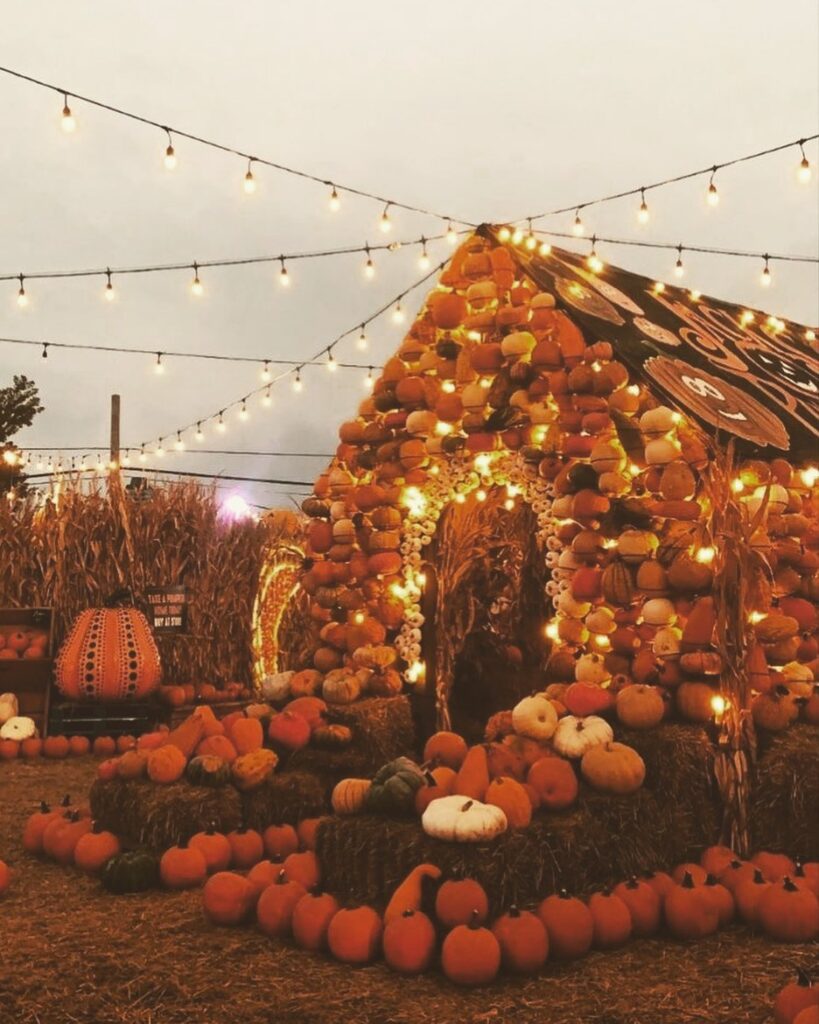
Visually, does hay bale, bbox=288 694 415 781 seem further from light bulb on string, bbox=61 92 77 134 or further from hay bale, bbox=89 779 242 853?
light bulb on string, bbox=61 92 77 134

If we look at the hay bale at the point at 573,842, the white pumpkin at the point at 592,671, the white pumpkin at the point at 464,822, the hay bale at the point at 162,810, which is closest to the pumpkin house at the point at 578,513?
the white pumpkin at the point at 592,671

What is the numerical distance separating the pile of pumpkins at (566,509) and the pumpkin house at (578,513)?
2 cm

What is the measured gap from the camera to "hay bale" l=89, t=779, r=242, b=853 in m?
5.84

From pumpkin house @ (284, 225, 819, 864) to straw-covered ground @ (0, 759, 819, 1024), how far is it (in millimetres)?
1278

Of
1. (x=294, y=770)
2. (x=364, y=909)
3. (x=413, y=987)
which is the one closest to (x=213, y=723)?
(x=294, y=770)

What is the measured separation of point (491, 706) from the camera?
376 inches

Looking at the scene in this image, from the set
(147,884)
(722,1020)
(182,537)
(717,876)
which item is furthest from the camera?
(182,537)

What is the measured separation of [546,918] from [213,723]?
2930mm

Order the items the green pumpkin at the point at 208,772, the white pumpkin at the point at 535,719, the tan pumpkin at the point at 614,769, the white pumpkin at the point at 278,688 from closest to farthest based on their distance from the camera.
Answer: the tan pumpkin at the point at 614,769 → the white pumpkin at the point at 535,719 → the green pumpkin at the point at 208,772 → the white pumpkin at the point at 278,688

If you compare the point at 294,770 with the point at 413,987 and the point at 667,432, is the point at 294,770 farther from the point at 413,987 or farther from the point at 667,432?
the point at 667,432

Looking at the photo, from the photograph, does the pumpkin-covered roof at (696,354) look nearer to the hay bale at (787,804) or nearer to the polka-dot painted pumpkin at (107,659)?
the hay bale at (787,804)

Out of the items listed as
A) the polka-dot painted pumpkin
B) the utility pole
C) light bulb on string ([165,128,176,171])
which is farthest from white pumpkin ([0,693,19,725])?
the utility pole

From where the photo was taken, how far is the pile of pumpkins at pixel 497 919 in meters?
4.21

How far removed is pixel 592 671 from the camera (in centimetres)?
625
